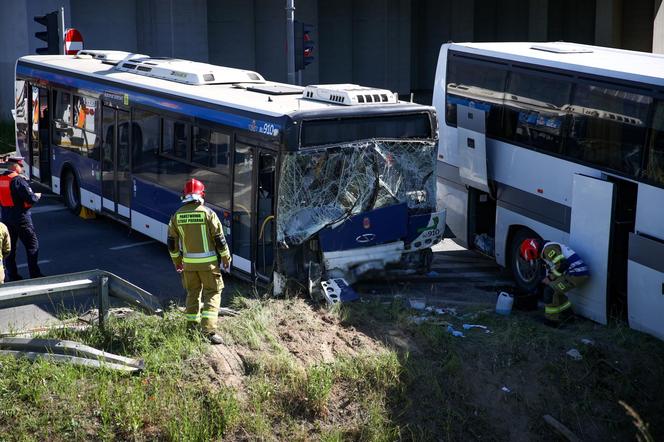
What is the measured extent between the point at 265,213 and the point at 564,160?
3.81 m

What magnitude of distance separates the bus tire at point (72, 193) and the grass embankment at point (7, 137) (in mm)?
6260

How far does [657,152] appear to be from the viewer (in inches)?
437

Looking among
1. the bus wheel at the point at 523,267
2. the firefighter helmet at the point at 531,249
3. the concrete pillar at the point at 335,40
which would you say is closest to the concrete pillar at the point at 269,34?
the concrete pillar at the point at 335,40

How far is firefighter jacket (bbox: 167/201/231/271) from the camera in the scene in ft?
33.3

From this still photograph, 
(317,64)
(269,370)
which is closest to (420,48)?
(317,64)

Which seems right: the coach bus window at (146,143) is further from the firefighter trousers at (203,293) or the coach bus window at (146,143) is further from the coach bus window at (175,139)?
the firefighter trousers at (203,293)

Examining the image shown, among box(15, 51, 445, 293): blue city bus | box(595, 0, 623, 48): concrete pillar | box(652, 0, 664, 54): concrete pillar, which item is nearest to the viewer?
box(15, 51, 445, 293): blue city bus

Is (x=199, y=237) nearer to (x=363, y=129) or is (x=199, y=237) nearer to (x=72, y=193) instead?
(x=363, y=129)

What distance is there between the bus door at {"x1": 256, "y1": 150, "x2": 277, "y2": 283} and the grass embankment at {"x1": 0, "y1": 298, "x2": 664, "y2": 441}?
876mm

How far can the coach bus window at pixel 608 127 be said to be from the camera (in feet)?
37.4

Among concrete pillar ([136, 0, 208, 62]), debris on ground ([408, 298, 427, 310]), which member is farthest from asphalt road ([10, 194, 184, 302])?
concrete pillar ([136, 0, 208, 62])

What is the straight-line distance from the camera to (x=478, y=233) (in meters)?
14.7

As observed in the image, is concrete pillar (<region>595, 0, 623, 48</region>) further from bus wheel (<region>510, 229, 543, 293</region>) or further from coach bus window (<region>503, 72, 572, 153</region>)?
bus wheel (<region>510, 229, 543, 293</region>)

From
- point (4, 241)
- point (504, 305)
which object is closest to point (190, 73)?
point (4, 241)
